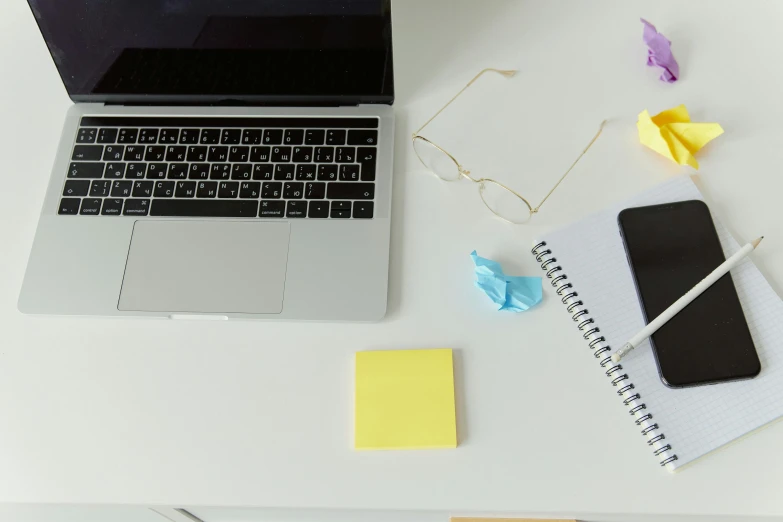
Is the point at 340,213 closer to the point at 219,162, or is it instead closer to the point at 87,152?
the point at 219,162

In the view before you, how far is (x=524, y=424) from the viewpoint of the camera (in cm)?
57

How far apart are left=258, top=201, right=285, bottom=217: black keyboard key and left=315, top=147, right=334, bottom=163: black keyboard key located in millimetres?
62

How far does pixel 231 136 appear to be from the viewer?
2.26 feet

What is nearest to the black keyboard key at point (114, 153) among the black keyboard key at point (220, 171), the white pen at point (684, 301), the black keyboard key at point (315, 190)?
the black keyboard key at point (220, 171)

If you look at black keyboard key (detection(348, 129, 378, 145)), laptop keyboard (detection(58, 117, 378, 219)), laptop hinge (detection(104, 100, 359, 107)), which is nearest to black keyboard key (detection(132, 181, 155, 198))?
laptop keyboard (detection(58, 117, 378, 219))

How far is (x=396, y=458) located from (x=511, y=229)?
0.26m

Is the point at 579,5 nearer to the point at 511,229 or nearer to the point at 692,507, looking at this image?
the point at 511,229

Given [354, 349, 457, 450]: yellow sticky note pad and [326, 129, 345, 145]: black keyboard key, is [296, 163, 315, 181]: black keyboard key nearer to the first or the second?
[326, 129, 345, 145]: black keyboard key

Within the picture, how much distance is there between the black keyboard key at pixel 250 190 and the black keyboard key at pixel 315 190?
0.05m

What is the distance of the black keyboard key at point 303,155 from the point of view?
67 cm

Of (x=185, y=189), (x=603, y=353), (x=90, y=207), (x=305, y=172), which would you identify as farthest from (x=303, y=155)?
(x=603, y=353)

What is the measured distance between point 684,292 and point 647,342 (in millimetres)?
61

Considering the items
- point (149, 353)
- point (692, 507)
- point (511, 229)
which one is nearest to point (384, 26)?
point (511, 229)

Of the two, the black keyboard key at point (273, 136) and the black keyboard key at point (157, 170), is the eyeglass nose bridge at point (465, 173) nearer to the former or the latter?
the black keyboard key at point (273, 136)
